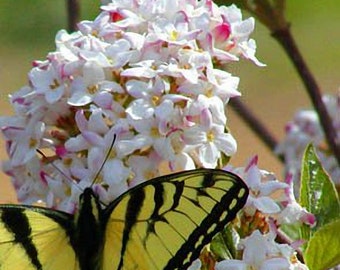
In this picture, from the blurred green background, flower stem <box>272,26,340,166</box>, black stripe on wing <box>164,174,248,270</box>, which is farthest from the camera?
the blurred green background

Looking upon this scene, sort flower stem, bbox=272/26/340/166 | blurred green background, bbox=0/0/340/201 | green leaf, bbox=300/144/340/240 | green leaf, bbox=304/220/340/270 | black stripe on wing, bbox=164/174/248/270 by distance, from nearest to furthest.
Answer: black stripe on wing, bbox=164/174/248/270 → green leaf, bbox=304/220/340/270 → green leaf, bbox=300/144/340/240 → flower stem, bbox=272/26/340/166 → blurred green background, bbox=0/0/340/201

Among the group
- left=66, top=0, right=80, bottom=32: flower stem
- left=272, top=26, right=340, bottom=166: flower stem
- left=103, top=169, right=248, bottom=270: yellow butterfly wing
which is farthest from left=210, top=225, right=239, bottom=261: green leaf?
left=66, top=0, right=80, bottom=32: flower stem

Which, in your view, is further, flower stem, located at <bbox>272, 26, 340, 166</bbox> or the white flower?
flower stem, located at <bbox>272, 26, 340, 166</bbox>

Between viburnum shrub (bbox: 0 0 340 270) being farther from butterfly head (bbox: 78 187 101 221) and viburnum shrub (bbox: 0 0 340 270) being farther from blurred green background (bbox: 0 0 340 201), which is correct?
blurred green background (bbox: 0 0 340 201)

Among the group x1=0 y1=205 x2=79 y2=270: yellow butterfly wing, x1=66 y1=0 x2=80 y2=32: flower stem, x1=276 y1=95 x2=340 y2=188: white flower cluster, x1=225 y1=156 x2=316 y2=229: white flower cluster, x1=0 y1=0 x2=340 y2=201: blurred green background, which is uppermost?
x1=66 y1=0 x2=80 y2=32: flower stem

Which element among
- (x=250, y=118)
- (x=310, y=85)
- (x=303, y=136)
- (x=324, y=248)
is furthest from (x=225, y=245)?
(x=303, y=136)

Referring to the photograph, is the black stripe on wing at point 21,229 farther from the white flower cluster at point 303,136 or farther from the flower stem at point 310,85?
the white flower cluster at point 303,136

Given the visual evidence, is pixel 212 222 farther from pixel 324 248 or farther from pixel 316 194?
pixel 316 194
